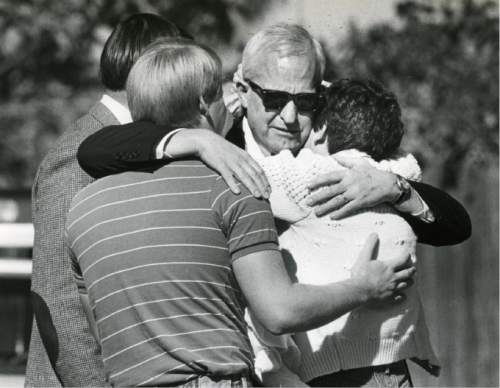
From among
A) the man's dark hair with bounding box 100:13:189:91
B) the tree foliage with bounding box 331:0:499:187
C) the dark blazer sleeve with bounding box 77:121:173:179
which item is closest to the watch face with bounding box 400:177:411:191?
the dark blazer sleeve with bounding box 77:121:173:179

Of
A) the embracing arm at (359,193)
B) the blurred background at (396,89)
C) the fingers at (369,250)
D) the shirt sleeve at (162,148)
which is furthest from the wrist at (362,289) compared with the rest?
the blurred background at (396,89)

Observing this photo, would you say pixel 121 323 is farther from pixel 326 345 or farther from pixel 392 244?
pixel 392 244

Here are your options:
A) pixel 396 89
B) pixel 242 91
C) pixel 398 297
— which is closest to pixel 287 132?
pixel 242 91

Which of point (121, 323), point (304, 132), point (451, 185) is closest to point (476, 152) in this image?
point (451, 185)

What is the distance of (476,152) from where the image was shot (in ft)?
26.0

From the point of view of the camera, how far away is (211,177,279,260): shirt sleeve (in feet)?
7.55

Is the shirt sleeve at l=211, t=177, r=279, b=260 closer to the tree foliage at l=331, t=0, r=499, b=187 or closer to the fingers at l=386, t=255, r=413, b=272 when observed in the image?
the fingers at l=386, t=255, r=413, b=272

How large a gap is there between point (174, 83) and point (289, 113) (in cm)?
52

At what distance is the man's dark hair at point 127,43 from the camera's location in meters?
3.00

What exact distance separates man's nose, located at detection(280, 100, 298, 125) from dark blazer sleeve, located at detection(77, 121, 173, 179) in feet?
1.61

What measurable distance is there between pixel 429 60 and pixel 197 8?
1877 millimetres

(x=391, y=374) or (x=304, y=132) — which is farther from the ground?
(x=304, y=132)

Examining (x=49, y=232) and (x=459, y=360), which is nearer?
(x=49, y=232)

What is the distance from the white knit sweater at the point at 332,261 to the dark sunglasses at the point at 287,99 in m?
0.26
